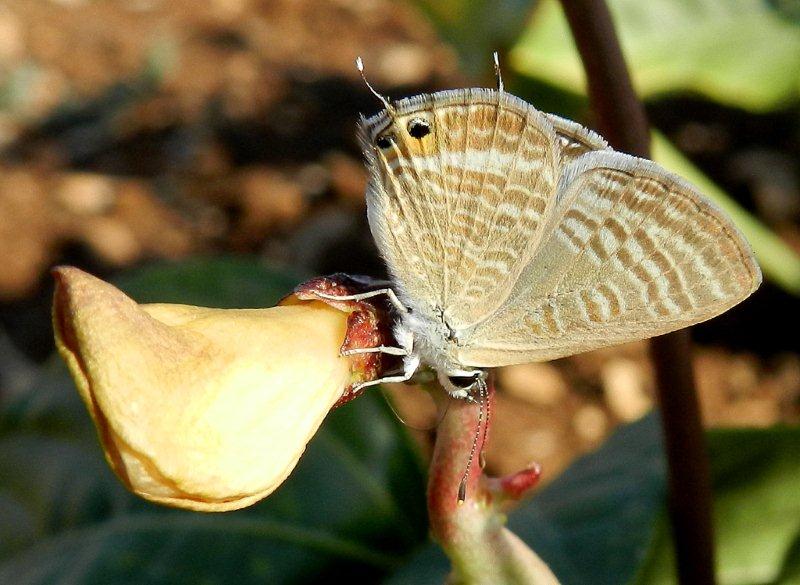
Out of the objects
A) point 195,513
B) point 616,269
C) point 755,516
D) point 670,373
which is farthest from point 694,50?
point 616,269

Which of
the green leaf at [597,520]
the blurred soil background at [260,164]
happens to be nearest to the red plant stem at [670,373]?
the green leaf at [597,520]

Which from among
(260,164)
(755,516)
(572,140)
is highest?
(572,140)

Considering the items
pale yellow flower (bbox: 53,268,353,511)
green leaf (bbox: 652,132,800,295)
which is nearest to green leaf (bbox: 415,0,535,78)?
green leaf (bbox: 652,132,800,295)

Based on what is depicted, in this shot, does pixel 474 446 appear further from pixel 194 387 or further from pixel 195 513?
pixel 195 513

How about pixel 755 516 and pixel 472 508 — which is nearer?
pixel 472 508

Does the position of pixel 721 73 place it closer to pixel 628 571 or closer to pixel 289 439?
pixel 628 571
